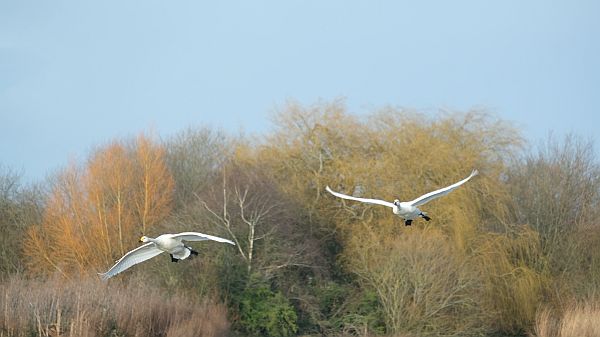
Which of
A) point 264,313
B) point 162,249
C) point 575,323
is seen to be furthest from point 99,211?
point 575,323

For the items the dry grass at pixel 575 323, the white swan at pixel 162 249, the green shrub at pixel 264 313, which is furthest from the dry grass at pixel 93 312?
the dry grass at pixel 575 323

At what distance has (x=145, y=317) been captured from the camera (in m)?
24.5

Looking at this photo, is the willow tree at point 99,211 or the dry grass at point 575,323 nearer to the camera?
the dry grass at point 575,323

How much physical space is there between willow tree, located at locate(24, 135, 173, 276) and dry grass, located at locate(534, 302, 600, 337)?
1328 centimetres

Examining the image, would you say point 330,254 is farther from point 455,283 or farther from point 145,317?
point 145,317

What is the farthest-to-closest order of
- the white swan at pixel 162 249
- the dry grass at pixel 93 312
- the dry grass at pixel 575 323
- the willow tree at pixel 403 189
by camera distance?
the willow tree at pixel 403 189, the dry grass at pixel 575 323, the dry grass at pixel 93 312, the white swan at pixel 162 249

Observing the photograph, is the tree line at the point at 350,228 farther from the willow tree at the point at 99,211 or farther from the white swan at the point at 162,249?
the white swan at the point at 162,249

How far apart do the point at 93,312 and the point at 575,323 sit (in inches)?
472

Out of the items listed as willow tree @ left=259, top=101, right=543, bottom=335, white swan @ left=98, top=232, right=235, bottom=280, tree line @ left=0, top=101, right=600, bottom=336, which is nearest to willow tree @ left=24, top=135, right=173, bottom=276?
tree line @ left=0, top=101, right=600, bottom=336

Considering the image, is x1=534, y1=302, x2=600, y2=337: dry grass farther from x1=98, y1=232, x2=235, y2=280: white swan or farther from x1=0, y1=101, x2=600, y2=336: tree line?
x1=98, y1=232, x2=235, y2=280: white swan

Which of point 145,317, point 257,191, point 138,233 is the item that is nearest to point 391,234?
point 257,191

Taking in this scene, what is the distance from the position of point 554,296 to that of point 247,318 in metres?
9.61

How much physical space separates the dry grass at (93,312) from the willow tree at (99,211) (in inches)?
279

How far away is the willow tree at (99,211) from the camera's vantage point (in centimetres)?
3425
